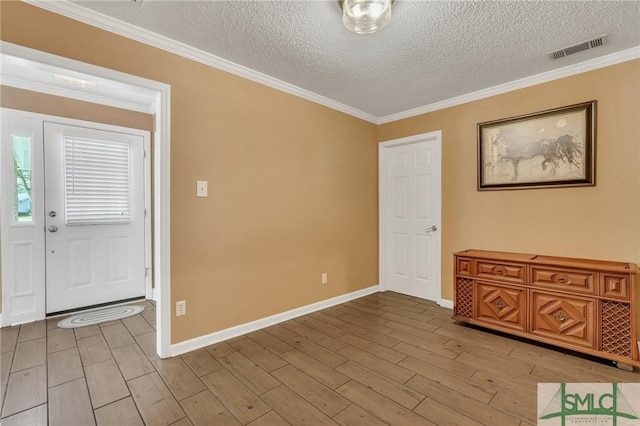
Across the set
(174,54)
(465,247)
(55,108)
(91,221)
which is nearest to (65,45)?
(174,54)

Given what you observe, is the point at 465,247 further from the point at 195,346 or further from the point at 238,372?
the point at 195,346

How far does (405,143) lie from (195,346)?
353cm

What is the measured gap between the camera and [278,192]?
3051 millimetres

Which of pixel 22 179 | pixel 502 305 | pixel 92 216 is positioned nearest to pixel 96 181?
pixel 92 216

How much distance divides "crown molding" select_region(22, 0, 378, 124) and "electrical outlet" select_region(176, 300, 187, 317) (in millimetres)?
2110

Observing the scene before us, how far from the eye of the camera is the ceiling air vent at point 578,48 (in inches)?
87.7

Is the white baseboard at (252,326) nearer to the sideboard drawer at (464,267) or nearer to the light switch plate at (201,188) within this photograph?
the light switch plate at (201,188)

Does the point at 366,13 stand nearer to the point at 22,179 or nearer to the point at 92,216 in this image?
the point at 92,216

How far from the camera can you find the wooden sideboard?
2.13 metres

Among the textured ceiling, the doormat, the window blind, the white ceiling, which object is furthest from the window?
the textured ceiling

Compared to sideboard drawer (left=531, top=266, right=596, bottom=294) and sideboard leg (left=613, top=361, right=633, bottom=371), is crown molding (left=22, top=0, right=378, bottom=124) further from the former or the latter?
sideboard leg (left=613, top=361, right=633, bottom=371)

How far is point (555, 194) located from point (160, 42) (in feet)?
12.7

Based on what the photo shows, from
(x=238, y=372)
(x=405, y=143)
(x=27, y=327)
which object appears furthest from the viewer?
(x=405, y=143)

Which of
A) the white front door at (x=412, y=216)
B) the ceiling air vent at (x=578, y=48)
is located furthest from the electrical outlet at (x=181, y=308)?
the ceiling air vent at (x=578, y=48)
